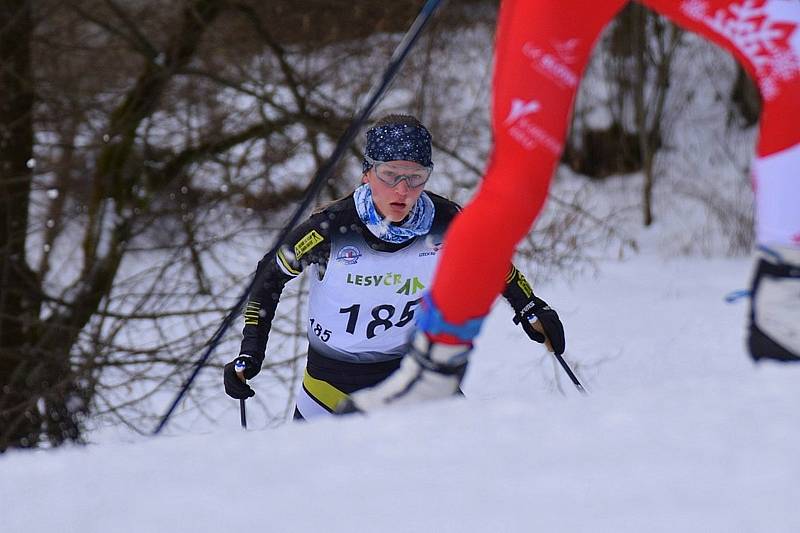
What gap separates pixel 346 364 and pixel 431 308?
59.3 inches

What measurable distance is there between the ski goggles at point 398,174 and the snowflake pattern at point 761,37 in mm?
1410

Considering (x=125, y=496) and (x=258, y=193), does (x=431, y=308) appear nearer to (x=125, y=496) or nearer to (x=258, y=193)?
(x=125, y=496)

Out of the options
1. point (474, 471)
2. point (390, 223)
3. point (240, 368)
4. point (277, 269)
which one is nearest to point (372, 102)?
point (390, 223)

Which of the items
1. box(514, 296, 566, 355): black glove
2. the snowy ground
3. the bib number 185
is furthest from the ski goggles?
the snowy ground

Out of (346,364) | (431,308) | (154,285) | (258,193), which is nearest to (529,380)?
(258,193)

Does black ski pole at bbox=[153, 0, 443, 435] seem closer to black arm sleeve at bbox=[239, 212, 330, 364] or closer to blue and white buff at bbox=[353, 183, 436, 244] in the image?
black arm sleeve at bbox=[239, 212, 330, 364]

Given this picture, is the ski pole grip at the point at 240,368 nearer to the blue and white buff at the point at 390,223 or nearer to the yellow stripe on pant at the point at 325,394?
the yellow stripe on pant at the point at 325,394

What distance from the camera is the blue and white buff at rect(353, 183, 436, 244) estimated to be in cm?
300

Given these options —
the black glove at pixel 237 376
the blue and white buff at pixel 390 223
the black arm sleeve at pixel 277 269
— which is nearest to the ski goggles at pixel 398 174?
the blue and white buff at pixel 390 223

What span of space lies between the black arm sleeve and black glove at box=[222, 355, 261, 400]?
4cm

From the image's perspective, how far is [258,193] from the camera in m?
6.80

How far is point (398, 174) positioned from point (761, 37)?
1.48m

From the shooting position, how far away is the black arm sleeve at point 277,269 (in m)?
2.98

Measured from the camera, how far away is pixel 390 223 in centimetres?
302
